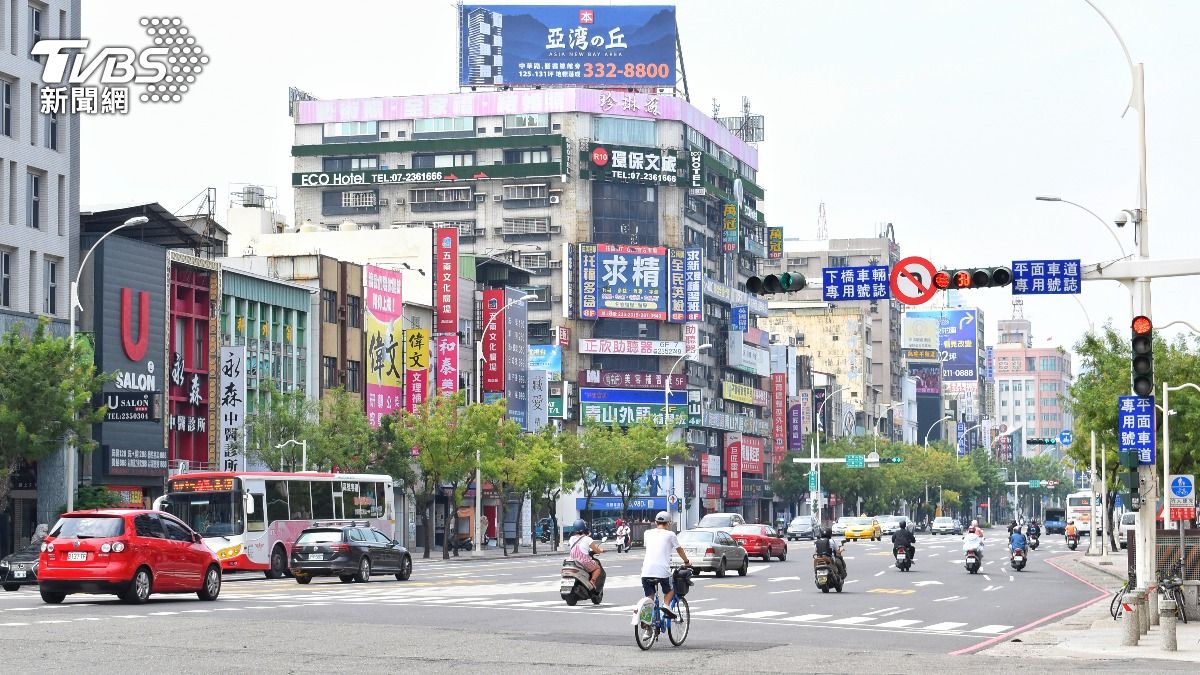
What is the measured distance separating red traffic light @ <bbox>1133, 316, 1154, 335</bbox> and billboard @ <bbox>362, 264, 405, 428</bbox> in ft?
194

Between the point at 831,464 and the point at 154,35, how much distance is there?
309 ft

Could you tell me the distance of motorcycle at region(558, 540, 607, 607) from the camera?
112ft

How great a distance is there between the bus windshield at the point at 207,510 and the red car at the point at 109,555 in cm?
1822

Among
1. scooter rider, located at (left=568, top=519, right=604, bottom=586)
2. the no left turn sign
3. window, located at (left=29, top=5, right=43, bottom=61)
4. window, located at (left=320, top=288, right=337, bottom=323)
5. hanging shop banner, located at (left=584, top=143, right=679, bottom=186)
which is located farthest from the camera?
hanging shop banner, located at (left=584, top=143, right=679, bottom=186)

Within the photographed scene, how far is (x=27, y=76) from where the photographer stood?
61.0 metres

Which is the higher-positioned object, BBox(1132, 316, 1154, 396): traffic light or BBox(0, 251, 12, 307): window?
BBox(0, 251, 12, 307): window

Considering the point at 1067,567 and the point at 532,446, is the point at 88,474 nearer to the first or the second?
the point at 532,446

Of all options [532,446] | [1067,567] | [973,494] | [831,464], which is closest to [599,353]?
[831,464]

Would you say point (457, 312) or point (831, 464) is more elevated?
point (457, 312)

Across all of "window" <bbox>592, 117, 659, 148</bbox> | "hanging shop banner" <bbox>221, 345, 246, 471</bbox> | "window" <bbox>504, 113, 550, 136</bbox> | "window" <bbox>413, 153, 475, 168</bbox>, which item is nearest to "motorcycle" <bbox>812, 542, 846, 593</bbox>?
"hanging shop banner" <bbox>221, 345, 246, 471</bbox>

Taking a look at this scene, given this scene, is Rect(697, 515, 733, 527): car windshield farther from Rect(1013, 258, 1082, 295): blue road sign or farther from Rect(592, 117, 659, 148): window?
Rect(592, 117, 659, 148): window

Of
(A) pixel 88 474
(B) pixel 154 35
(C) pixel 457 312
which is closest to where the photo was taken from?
(B) pixel 154 35

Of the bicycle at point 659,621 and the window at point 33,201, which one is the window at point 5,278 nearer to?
the window at point 33,201

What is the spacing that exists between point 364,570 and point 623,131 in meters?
86.6
